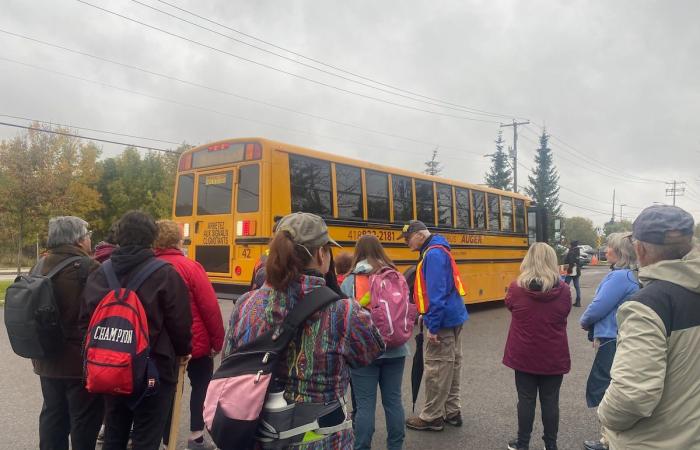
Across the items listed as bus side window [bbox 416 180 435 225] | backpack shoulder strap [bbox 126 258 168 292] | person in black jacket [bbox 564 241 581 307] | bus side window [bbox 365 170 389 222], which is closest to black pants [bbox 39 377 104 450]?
backpack shoulder strap [bbox 126 258 168 292]

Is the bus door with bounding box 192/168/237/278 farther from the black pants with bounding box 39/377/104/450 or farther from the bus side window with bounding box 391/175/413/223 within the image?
the black pants with bounding box 39/377/104/450

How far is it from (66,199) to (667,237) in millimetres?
22420

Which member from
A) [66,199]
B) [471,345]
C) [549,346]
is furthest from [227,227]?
[66,199]

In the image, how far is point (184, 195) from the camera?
30.1 feet

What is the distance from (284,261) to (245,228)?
625cm

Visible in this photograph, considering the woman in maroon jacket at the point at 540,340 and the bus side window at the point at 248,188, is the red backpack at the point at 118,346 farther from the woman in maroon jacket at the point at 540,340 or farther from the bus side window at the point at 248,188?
the bus side window at the point at 248,188

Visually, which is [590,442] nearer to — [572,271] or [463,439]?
[463,439]

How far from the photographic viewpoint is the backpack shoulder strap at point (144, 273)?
2891mm

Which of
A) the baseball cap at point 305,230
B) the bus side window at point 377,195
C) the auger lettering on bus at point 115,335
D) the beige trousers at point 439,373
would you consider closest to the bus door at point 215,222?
the bus side window at point 377,195

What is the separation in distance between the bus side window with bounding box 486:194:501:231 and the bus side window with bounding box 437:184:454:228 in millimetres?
1850

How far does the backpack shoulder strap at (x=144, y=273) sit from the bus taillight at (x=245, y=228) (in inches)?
196

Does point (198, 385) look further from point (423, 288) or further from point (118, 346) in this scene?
point (423, 288)

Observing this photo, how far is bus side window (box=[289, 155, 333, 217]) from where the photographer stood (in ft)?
27.3

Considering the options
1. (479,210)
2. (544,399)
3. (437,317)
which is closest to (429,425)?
(437,317)
